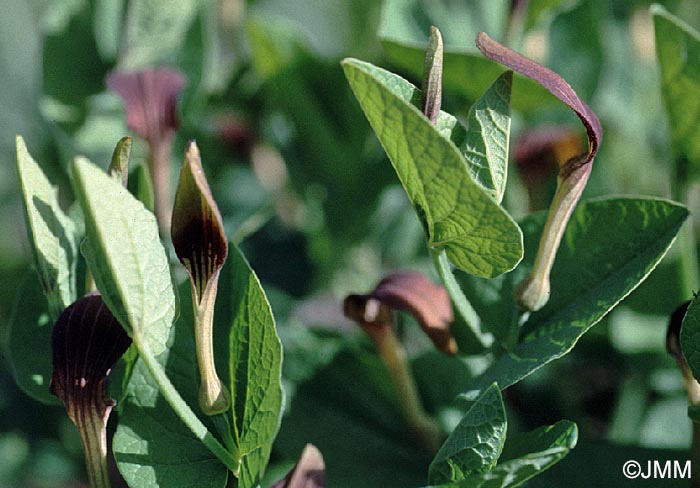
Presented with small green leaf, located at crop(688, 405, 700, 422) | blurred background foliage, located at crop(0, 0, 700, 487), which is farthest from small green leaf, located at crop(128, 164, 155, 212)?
small green leaf, located at crop(688, 405, 700, 422)

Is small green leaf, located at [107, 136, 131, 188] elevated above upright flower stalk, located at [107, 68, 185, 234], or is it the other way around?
small green leaf, located at [107, 136, 131, 188]

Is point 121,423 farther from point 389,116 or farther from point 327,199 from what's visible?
point 327,199

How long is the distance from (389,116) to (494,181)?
0.06 m

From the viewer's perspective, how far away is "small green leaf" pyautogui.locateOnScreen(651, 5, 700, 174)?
0.40m

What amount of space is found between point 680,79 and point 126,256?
28 centimetres

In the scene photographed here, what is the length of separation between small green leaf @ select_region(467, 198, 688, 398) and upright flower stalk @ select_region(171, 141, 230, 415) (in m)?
0.11

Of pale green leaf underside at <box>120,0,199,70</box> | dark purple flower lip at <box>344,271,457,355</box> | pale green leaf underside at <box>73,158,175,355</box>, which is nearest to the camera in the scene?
pale green leaf underside at <box>73,158,175,355</box>

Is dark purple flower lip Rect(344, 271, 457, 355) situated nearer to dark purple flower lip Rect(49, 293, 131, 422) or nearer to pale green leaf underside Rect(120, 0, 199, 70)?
dark purple flower lip Rect(49, 293, 131, 422)

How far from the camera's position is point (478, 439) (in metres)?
0.31

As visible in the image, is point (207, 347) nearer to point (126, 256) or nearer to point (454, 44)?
point (126, 256)

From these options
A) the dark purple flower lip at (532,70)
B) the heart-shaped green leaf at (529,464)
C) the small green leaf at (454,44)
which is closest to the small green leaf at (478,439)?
the heart-shaped green leaf at (529,464)

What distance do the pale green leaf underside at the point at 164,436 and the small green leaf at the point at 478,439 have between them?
0.33ft

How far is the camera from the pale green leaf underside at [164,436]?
0.35 metres

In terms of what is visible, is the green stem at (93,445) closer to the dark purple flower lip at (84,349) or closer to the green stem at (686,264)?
the dark purple flower lip at (84,349)
